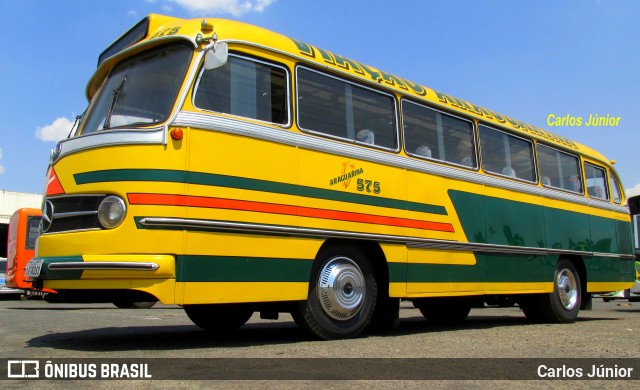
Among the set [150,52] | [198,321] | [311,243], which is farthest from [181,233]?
Result: [198,321]

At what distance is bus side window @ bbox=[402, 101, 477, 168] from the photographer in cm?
784

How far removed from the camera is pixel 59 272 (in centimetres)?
529

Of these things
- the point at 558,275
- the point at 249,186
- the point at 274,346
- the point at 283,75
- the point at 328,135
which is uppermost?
the point at 283,75

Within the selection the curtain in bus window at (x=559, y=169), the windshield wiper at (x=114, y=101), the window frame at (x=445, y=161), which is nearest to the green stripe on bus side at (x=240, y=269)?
the windshield wiper at (x=114, y=101)

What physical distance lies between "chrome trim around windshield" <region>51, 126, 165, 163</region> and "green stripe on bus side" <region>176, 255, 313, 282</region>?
104 cm

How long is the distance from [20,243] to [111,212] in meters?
16.0

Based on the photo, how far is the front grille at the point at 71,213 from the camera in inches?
212

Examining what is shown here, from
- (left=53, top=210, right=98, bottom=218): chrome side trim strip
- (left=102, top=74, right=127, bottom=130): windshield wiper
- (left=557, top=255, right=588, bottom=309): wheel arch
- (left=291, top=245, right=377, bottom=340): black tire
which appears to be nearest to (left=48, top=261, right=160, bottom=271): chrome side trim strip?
(left=53, top=210, right=98, bottom=218): chrome side trim strip

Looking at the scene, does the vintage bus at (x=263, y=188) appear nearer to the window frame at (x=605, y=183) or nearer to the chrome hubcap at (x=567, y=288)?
the chrome hubcap at (x=567, y=288)

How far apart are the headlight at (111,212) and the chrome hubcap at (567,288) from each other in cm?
758

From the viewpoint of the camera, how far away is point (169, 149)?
17.5 feet

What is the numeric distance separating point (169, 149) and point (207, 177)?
15.7 inches

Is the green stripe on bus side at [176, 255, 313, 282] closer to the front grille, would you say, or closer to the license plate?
the front grille

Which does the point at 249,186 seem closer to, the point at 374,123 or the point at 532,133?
the point at 374,123
